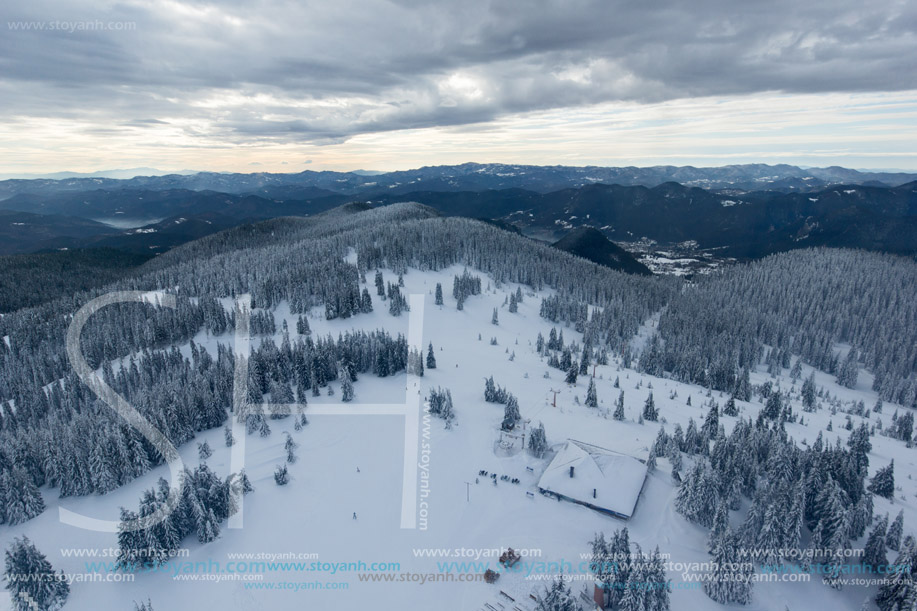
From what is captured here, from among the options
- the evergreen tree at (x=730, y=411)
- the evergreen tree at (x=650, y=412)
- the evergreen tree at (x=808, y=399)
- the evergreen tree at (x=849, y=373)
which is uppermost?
the evergreen tree at (x=650, y=412)

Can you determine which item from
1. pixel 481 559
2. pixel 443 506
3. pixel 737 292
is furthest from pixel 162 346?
pixel 737 292

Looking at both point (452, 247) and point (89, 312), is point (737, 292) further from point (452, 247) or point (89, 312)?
point (89, 312)

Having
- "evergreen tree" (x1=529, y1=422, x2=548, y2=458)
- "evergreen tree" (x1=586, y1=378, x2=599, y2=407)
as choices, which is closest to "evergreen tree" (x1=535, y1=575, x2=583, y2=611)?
"evergreen tree" (x1=529, y1=422, x2=548, y2=458)

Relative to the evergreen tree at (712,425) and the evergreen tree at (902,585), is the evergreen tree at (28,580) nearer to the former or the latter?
the evergreen tree at (902,585)

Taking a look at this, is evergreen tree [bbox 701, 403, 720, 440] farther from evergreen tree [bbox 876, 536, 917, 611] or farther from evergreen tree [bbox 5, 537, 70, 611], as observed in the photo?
evergreen tree [bbox 5, 537, 70, 611]

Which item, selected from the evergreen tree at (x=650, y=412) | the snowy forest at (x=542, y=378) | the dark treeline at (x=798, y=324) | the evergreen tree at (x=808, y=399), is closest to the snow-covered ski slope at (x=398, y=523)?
the snowy forest at (x=542, y=378)

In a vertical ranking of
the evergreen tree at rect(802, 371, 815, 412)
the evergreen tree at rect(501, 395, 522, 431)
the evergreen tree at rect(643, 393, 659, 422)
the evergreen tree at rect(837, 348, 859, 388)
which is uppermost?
the evergreen tree at rect(501, 395, 522, 431)
